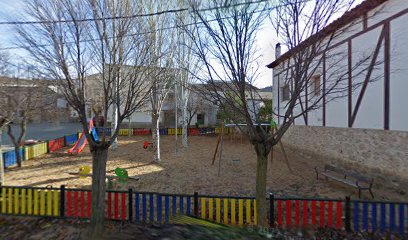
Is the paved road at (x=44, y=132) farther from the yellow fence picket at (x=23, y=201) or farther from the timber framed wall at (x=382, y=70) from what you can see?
the timber framed wall at (x=382, y=70)

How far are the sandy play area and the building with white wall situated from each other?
3.56ft

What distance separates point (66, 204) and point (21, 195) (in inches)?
36.2

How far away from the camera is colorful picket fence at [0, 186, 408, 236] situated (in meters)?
3.92

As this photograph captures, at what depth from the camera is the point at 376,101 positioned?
273 inches

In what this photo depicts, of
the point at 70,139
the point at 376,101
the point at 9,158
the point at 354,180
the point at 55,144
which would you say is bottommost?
the point at 354,180

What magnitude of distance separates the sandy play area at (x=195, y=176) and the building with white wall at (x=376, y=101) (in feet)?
3.56

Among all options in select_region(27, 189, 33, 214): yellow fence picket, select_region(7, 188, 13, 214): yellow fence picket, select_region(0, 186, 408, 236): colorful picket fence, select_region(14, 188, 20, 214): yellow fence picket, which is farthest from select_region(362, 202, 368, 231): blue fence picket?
select_region(7, 188, 13, 214): yellow fence picket

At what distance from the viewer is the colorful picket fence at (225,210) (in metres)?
3.92

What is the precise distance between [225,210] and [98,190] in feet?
7.93

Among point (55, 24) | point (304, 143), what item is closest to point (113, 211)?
point (55, 24)

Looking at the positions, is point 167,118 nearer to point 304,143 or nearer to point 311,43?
point 304,143

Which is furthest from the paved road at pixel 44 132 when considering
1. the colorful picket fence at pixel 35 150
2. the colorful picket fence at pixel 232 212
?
the colorful picket fence at pixel 232 212

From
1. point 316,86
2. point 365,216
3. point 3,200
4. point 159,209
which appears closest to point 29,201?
point 3,200

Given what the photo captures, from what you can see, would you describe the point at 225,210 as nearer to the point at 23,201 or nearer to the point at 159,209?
the point at 159,209
